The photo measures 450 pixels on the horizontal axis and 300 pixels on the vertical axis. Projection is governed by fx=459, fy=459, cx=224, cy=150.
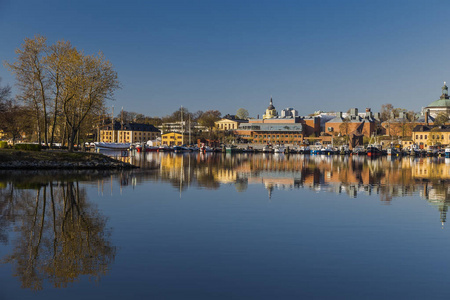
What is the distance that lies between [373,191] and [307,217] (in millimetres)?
12316

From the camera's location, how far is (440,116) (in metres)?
176

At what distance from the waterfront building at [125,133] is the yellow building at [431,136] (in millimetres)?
101286

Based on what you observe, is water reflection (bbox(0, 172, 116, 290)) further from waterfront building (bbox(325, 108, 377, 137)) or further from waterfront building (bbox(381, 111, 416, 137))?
waterfront building (bbox(325, 108, 377, 137))

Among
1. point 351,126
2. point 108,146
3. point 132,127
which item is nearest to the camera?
point 108,146

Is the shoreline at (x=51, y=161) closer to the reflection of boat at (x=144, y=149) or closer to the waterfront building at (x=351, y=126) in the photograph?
the reflection of boat at (x=144, y=149)

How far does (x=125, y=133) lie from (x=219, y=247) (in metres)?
169

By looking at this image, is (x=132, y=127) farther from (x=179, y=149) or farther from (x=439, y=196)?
(x=439, y=196)

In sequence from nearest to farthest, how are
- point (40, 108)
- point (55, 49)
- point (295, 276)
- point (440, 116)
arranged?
point (295, 276)
point (55, 49)
point (40, 108)
point (440, 116)

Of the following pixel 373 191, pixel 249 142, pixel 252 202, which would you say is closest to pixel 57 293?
pixel 252 202

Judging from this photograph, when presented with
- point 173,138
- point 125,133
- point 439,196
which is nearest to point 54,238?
point 439,196

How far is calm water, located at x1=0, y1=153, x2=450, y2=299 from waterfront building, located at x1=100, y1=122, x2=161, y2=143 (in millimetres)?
151245

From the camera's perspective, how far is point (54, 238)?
1478cm

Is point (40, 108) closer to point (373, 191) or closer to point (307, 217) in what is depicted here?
point (373, 191)

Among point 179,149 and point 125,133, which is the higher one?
point 125,133
